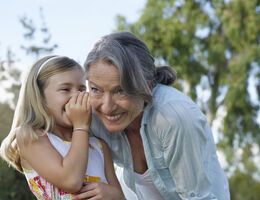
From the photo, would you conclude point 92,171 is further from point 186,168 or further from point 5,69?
point 5,69

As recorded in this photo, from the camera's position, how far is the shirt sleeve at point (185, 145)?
3.32 m

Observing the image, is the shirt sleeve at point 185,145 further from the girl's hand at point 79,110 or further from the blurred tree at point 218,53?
the blurred tree at point 218,53

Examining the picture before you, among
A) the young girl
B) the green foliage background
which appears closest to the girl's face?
the young girl

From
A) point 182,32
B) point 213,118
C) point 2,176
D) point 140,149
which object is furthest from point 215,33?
point 140,149

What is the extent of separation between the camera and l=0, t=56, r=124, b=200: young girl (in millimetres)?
3322

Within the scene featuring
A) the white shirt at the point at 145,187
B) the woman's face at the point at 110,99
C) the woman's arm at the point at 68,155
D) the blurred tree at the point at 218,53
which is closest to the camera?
the woman's face at the point at 110,99

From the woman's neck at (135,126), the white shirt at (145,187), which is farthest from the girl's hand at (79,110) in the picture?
the white shirt at (145,187)

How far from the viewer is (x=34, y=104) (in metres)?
3.53

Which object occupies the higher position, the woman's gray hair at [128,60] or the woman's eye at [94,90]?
the woman's gray hair at [128,60]

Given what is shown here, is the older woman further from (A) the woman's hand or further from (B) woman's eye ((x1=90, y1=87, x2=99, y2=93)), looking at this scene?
(A) the woman's hand

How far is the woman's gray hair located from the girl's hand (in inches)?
6.6

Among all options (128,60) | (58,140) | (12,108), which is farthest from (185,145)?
(12,108)

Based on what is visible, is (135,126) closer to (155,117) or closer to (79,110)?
(155,117)

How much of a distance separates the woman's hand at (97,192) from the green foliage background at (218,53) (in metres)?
14.4
